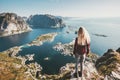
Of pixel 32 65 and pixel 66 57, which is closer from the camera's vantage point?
pixel 32 65

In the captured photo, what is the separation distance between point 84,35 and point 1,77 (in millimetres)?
104557

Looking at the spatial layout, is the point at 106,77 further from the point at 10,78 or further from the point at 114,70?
the point at 10,78

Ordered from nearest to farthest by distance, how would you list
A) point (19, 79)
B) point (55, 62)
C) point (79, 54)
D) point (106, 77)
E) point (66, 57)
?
point (79, 54)
point (106, 77)
point (19, 79)
point (55, 62)
point (66, 57)

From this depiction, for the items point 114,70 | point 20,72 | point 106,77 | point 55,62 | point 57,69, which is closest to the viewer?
point 106,77

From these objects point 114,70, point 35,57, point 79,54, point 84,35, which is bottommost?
point 35,57

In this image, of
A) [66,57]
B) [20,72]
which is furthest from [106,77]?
[66,57]

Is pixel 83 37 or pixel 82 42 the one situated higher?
pixel 83 37

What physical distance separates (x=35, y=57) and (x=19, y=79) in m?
83.9

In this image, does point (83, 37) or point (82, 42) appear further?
point (82, 42)

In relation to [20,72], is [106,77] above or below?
above

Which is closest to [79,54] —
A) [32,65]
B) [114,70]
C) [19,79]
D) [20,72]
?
[114,70]

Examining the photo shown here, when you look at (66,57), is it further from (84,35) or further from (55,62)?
(84,35)

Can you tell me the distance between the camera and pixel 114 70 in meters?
32.5

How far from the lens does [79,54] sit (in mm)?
19109
